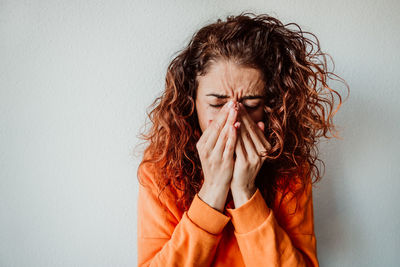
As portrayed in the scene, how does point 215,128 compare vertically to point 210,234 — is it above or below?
above

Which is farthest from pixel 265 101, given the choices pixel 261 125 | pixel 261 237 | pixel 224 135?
pixel 261 237

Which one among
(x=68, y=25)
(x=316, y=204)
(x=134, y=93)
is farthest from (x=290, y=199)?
(x=68, y=25)

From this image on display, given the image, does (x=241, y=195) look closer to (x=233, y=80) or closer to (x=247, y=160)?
(x=247, y=160)

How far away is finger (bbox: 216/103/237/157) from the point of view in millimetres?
646

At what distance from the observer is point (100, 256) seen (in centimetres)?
96

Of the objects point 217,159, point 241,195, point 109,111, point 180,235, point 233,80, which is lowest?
point 180,235

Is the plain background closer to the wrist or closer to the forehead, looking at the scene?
the forehead

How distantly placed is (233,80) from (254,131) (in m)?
0.16

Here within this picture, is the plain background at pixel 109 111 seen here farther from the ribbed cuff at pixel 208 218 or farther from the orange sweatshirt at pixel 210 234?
the ribbed cuff at pixel 208 218

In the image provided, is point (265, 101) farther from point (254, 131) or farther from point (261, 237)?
point (261, 237)

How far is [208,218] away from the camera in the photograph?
2.25 feet

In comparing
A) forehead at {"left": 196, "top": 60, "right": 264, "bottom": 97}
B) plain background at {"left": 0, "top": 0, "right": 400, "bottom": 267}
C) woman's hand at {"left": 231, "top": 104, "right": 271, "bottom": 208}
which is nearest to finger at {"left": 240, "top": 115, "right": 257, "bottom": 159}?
woman's hand at {"left": 231, "top": 104, "right": 271, "bottom": 208}

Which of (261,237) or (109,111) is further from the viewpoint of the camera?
(109,111)

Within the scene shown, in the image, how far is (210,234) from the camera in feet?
2.25
